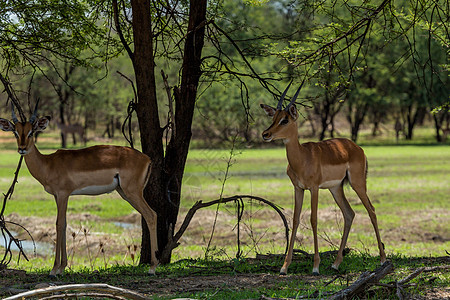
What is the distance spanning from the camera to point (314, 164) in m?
7.80

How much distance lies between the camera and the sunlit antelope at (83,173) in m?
7.79

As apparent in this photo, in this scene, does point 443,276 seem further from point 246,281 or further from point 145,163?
point 145,163

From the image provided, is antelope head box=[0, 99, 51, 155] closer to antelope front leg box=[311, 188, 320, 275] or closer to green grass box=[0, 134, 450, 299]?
green grass box=[0, 134, 450, 299]

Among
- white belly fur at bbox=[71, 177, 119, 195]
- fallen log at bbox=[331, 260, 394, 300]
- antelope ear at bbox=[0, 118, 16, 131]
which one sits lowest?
fallen log at bbox=[331, 260, 394, 300]

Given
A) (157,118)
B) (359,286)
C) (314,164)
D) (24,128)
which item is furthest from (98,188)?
(359,286)

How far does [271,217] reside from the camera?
16438 millimetres

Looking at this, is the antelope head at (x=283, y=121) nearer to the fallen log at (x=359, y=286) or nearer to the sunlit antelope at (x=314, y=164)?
the sunlit antelope at (x=314, y=164)

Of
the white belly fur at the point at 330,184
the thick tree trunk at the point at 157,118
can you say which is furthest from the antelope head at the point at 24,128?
the white belly fur at the point at 330,184

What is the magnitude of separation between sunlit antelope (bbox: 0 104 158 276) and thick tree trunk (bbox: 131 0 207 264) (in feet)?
3.72

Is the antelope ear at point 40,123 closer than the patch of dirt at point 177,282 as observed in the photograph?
No

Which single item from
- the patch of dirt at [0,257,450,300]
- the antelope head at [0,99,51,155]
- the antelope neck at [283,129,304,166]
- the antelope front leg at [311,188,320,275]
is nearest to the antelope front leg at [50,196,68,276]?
the patch of dirt at [0,257,450,300]

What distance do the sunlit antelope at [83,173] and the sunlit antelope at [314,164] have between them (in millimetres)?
1739

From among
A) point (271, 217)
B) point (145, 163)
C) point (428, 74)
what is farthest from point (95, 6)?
point (428, 74)

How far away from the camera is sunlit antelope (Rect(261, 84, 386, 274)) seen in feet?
25.0
